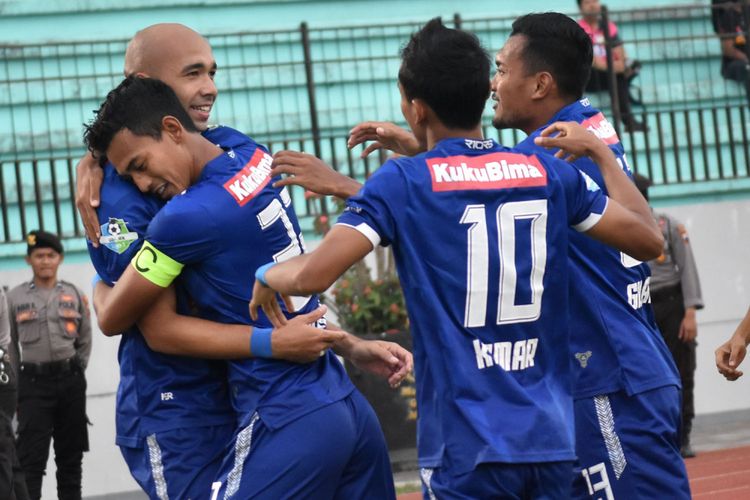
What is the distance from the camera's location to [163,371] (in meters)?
4.64

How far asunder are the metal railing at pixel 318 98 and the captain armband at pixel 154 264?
7.45 m

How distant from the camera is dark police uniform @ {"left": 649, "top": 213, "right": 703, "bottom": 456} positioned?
1173 cm

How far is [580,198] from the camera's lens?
4.19 m

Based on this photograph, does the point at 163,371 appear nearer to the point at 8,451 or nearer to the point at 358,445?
the point at 358,445

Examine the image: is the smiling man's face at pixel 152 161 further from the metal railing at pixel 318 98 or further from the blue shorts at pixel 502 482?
the metal railing at pixel 318 98

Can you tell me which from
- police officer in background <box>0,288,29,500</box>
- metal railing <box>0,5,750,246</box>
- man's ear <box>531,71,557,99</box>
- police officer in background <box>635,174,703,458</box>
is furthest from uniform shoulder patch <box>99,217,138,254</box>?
police officer in background <box>635,174,703,458</box>

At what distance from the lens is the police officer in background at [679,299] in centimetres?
1171

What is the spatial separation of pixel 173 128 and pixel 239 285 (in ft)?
1.77

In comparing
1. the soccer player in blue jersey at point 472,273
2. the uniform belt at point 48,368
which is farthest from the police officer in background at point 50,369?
the soccer player in blue jersey at point 472,273

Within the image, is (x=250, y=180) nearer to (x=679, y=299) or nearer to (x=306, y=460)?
(x=306, y=460)

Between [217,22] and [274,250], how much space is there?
9560mm

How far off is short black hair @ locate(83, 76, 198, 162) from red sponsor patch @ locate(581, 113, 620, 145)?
1.34m

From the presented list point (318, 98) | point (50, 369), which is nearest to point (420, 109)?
point (50, 369)

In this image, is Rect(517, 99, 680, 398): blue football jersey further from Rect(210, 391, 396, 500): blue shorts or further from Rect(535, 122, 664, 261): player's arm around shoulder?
Rect(210, 391, 396, 500): blue shorts
